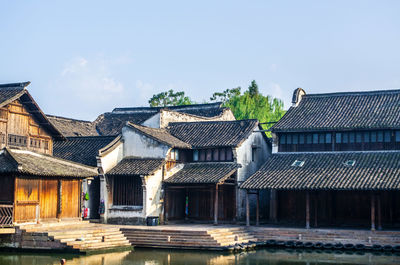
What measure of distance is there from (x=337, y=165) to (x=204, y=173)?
26.1ft

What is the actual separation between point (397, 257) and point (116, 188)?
17.1 meters

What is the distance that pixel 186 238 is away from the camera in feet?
105

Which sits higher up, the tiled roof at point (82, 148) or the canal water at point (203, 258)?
the tiled roof at point (82, 148)

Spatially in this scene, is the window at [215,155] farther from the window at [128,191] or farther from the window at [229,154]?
the window at [128,191]

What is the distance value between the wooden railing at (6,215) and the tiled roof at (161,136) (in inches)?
433

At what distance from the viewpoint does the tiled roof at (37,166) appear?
29.7m

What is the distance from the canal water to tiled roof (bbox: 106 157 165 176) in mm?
6714

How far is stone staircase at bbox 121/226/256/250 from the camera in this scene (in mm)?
31469

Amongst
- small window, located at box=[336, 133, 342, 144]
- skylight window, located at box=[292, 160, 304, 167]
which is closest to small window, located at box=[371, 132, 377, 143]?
small window, located at box=[336, 133, 342, 144]

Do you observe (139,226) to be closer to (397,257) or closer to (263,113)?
(397,257)

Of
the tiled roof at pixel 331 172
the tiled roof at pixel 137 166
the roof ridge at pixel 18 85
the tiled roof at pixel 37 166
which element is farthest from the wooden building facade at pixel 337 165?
the roof ridge at pixel 18 85

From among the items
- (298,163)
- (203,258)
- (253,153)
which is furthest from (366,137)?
(203,258)

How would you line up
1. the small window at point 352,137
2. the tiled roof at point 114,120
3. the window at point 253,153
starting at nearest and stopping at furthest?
1. the small window at point 352,137
2. the window at point 253,153
3. the tiled roof at point 114,120

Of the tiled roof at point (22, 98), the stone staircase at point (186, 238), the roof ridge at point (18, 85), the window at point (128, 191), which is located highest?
the roof ridge at point (18, 85)
